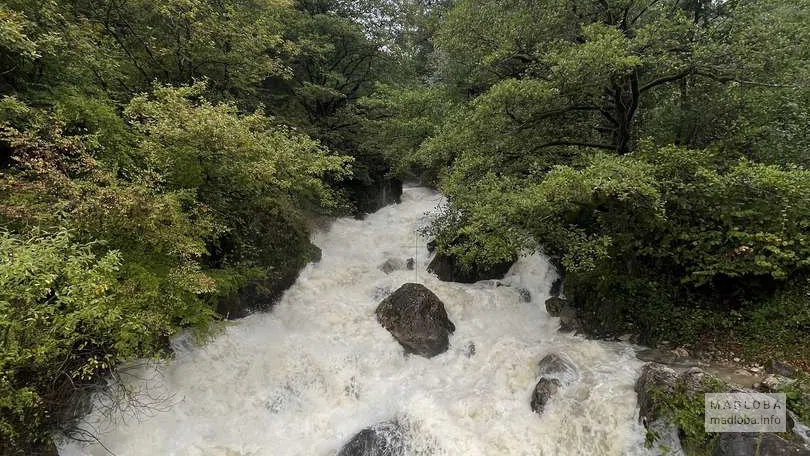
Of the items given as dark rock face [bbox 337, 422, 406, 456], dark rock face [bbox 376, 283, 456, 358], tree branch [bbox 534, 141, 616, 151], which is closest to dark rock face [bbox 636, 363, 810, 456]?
dark rock face [bbox 337, 422, 406, 456]

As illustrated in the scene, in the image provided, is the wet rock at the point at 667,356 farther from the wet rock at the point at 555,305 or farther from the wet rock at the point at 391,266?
the wet rock at the point at 391,266

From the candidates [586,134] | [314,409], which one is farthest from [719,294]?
[314,409]

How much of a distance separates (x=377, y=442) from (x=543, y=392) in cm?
314

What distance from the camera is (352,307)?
1042 cm

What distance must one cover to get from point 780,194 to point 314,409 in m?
9.00

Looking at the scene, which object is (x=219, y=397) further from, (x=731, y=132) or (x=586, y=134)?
(x=731, y=132)

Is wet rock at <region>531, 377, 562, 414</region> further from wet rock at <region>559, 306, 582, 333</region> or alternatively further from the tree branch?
the tree branch

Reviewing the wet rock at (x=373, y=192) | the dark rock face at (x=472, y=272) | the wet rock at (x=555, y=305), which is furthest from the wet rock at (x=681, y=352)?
the wet rock at (x=373, y=192)

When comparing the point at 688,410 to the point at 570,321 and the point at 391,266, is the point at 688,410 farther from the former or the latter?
the point at 391,266

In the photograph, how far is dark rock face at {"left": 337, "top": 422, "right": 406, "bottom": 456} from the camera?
6.73m

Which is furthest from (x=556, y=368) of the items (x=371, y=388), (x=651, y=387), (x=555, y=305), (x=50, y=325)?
(x=50, y=325)

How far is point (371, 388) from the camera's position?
26.6 feet

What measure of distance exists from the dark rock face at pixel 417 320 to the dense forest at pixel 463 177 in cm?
166

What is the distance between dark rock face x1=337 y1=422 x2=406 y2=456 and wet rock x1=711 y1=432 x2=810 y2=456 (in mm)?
4623
